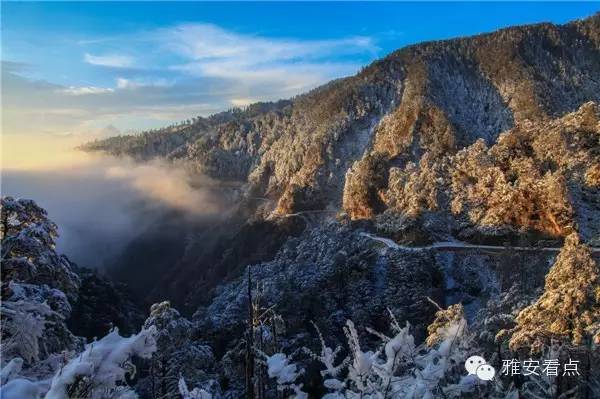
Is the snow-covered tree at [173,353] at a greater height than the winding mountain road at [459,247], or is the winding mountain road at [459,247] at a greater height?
the snow-covered tree at [173,353]

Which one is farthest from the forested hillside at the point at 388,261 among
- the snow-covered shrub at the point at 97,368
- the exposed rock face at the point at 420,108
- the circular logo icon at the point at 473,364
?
the exposed rock face at the point at 420,108

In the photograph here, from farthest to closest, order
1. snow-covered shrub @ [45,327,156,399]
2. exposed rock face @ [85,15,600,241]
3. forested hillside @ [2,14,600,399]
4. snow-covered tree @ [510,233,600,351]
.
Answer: exposed rock face @ [85,15,600,241]
snow-covered tree @ [510,233,600,351]
forested hillside @ [2,14,600,399]
snow-covered shrub @ [45,327,156,399]

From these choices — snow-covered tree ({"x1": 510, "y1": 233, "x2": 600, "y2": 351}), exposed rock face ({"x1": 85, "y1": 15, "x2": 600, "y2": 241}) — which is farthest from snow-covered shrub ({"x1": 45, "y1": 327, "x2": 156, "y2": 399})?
exposed rock face ({"x1": 85, "y1": 15, "x2": 600, "y2": 241})

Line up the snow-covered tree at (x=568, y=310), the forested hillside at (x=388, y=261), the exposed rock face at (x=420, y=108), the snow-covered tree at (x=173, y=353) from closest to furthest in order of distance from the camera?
the forested hillside at (x=388, y=261)
the snow-covered tree at (x=568, y=310)
the snow-covered tree at (x=173, y=353)
the exposed rock face at (x=420, y=108)

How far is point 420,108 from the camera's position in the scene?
99188mm

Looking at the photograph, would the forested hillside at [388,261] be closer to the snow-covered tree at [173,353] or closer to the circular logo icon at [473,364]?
the snow-covered tree at [173,353]

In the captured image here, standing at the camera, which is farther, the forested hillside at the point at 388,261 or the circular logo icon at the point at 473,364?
the forested hillside at the point at 388,261

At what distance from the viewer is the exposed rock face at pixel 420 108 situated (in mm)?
91500

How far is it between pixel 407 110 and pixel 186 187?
9347 centimetres

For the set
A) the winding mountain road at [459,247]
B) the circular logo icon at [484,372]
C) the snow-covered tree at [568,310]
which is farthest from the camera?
the winding mountain road at [459,247]

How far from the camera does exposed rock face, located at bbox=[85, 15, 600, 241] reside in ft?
300

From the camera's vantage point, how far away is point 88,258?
164 metres

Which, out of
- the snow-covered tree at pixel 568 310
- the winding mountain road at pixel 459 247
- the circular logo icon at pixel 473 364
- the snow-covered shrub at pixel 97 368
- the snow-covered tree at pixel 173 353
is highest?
the snow-covered shrub at pixel 97 368

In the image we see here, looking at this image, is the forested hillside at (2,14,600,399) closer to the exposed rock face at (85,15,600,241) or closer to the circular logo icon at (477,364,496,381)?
the circular logo icon at (477,364,496,381)
